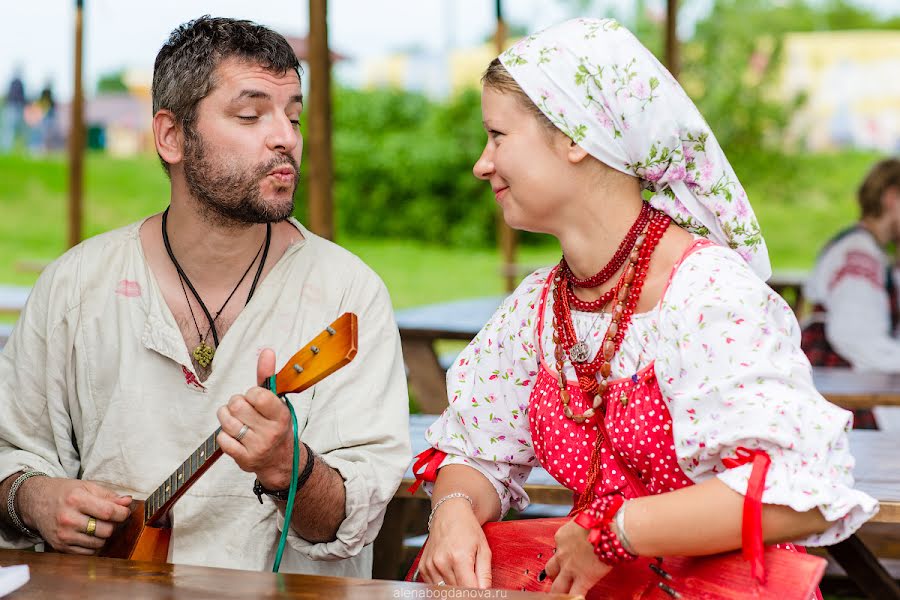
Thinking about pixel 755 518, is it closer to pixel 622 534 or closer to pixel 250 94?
pixel 622 534

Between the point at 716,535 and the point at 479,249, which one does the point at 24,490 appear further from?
the point at 479,249

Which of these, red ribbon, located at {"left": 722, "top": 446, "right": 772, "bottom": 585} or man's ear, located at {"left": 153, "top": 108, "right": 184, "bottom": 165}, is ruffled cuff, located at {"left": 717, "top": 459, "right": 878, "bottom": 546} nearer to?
red ribbon, located at {"left": 722, "top": 446, "right": 772, "bottom": 585}

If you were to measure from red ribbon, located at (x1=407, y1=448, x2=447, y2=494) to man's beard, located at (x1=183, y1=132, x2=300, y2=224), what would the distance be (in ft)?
1.82

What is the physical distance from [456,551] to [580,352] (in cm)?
41

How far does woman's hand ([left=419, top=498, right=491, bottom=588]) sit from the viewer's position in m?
1.98

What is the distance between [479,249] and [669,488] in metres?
15.6

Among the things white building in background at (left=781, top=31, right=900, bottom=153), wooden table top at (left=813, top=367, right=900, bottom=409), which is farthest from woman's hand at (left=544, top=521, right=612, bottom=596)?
white building in background at (left=781, top=31, right=900, bottom=153)

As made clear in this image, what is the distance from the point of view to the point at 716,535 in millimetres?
1709

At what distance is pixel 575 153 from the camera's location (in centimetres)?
192

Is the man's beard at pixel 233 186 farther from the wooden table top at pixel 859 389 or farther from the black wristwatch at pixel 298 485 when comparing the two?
the wooden table top at pixel 859 389

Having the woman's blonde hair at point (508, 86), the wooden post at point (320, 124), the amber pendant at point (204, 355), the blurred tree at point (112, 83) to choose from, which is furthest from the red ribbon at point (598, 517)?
the blurred tree at point (112, 83)

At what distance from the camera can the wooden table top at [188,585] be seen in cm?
162

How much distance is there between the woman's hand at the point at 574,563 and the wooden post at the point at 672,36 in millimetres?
5305

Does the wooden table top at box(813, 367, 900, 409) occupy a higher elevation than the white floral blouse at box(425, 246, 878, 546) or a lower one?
lower
